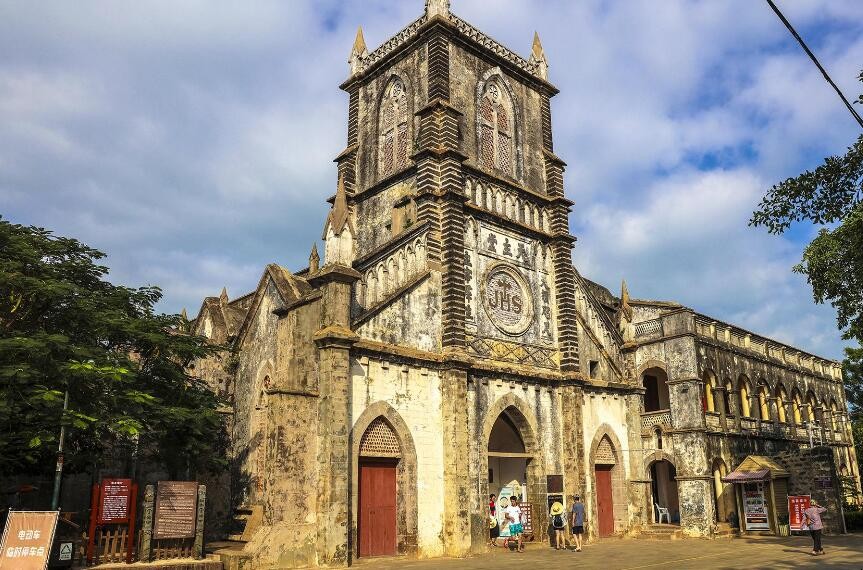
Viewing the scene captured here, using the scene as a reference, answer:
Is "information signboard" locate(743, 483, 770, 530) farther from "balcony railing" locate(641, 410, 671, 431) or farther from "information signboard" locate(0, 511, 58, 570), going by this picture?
"information signboard" locate(0, 511, 58, 570)

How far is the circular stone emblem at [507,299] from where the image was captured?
23.5 metres

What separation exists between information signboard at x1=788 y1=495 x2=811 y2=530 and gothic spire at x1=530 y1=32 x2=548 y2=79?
1888 cm

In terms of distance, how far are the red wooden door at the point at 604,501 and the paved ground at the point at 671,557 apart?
1724 mm

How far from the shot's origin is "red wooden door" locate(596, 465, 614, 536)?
25.2 metres

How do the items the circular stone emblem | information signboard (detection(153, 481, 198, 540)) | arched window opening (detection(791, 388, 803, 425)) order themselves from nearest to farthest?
information signboard (detection(153, 481, 198, 540)), the circular stone emblem, arched window opening (detection(791, 388, 803, 425))

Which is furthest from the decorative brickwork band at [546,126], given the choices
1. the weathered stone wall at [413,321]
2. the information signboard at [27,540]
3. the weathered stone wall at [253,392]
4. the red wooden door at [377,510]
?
the information signboard at [27,540]

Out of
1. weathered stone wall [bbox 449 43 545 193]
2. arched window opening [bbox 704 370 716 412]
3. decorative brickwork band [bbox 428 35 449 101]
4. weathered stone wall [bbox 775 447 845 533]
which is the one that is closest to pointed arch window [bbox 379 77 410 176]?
decorative brickwork band [bbox 428 35 449 101]

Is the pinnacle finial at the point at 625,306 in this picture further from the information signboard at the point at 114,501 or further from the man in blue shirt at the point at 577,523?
the information signboard at the point at 114,501

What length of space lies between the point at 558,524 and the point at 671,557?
13.0ft

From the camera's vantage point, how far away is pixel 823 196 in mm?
13656

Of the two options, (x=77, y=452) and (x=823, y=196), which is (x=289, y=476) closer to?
(x=77, y=452)

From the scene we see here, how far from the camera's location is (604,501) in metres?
25.5

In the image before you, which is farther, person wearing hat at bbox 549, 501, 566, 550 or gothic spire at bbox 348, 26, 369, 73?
gothic spire at bbox 348, 26, 369, 73

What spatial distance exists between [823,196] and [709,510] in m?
16.4
